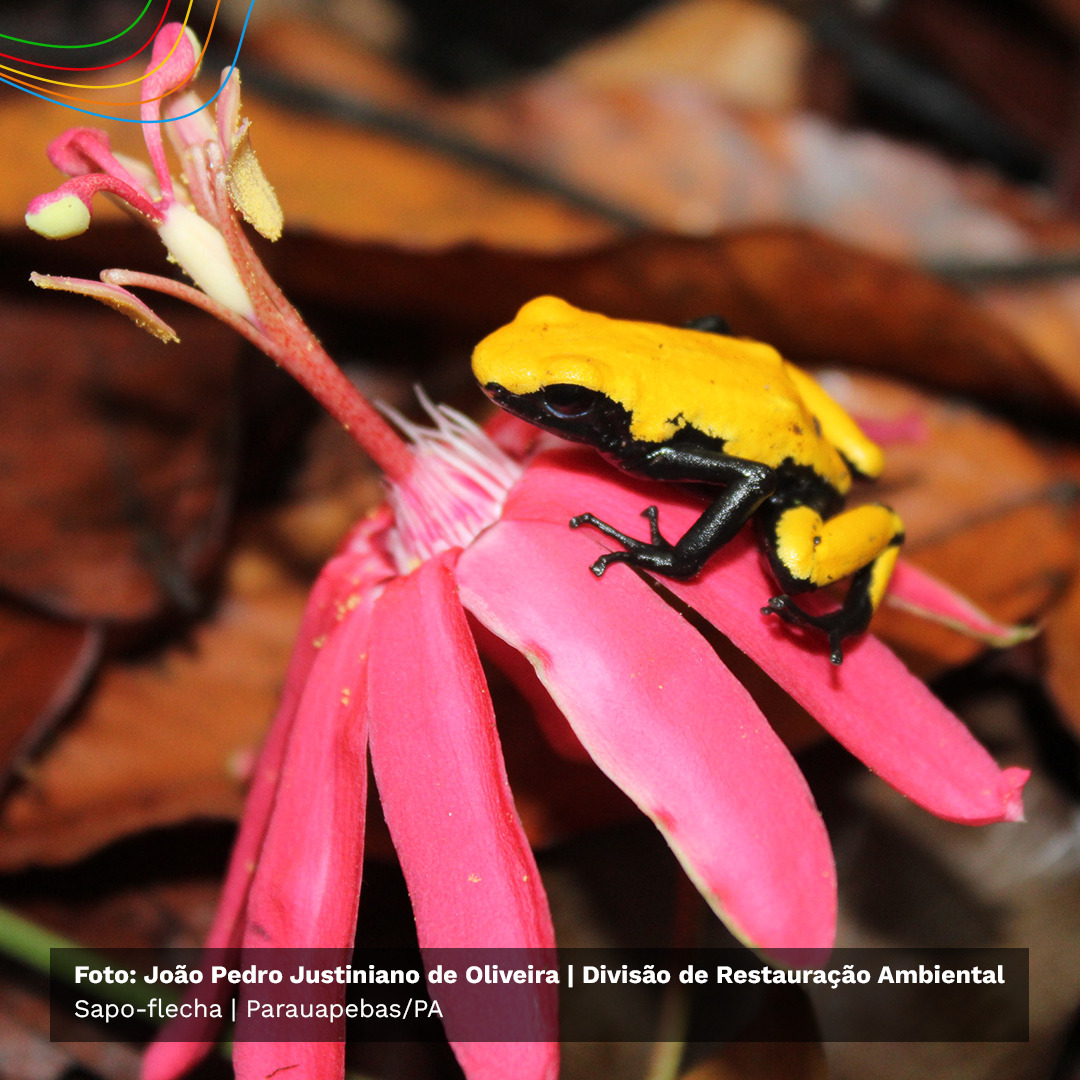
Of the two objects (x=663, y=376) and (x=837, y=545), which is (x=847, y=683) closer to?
(x=837, y=545)

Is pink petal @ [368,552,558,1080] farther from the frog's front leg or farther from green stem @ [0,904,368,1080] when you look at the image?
green stem @ [0,904,368,1080]

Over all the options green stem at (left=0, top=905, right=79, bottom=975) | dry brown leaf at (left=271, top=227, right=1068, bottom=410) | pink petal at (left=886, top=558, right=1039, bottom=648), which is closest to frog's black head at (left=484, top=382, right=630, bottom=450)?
pink petal at (left=886, top=558, right=1039, bottom=648)

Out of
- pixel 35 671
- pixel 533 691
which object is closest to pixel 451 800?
pixel 533 691

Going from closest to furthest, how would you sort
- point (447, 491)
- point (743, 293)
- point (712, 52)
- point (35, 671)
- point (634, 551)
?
point (634, 551) < point (447, 491) < point (35, 671) < point (743, 293) < point (712, 52)

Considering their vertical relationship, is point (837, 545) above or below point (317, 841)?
above

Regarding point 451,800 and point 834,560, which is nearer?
point 451,800

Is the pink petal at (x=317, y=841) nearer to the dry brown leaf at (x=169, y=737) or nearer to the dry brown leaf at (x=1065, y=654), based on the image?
the dry brown leaf at (x=169, y=737)

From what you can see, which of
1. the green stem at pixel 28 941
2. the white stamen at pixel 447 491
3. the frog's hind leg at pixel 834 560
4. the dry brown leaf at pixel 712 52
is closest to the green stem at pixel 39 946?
the green stem at pixel 28 941
